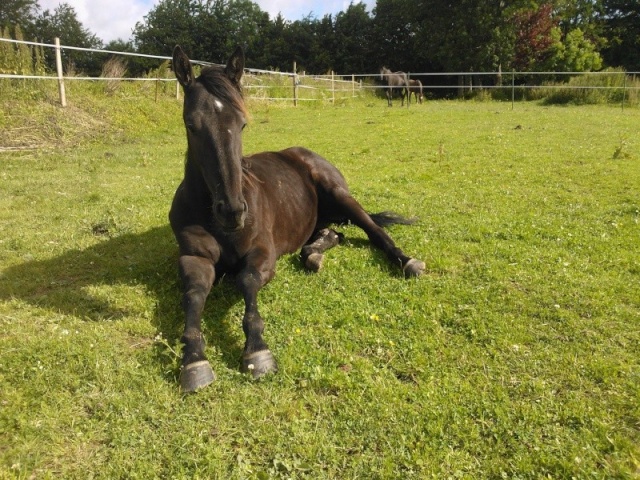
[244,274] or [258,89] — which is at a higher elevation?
[258,89]

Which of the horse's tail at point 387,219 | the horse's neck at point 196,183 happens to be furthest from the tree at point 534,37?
the horse's neck at point 196,183

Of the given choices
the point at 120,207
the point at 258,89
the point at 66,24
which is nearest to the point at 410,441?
the point at 120,207

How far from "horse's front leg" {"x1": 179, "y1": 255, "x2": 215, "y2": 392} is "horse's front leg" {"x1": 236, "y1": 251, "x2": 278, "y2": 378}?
24 centimetres

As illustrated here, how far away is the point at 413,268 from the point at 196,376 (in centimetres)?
223

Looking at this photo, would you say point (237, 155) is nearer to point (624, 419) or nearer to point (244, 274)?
point (244, 274)

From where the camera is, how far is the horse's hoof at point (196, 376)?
2611mm

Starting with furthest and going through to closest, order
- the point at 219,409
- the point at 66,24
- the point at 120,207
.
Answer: the point at 66,24
the point at 120,207
the point at 219,409

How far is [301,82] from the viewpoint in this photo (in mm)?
26641

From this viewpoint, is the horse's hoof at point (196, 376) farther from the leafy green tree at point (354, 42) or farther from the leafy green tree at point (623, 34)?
the leafy green tree at point (354, 42)

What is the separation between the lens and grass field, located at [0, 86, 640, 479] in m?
2.19

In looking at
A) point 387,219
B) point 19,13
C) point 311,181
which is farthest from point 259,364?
point 19,13

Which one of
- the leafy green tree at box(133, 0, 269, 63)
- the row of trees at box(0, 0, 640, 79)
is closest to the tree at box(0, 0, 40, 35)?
the row of trees at box(0, 0, 640, 79)

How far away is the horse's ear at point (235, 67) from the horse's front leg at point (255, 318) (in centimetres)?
137

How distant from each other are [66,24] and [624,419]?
223ft
